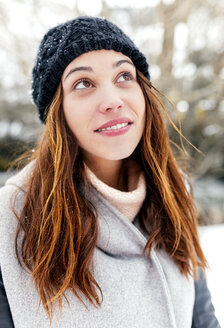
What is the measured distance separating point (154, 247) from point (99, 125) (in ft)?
2.11

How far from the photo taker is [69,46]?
1087mm

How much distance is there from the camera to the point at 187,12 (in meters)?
3.76

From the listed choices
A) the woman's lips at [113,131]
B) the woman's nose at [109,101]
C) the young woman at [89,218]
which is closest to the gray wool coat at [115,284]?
the young woman at [89,218]

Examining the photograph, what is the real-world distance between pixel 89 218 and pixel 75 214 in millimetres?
70

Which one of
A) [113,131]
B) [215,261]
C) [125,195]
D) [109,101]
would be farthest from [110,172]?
[215,261]

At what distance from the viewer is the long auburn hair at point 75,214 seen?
100cm

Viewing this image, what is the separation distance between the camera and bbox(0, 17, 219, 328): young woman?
3.23 ft

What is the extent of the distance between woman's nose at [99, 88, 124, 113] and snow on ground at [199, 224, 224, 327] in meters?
1.23

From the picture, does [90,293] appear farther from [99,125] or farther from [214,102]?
[214,102]

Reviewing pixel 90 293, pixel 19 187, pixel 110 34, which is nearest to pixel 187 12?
pixel 110 34

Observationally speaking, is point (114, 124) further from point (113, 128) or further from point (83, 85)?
point (83, 85)

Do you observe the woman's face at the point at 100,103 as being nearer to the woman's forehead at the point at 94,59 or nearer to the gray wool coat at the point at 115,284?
the woman's forehead at the point at 94,59

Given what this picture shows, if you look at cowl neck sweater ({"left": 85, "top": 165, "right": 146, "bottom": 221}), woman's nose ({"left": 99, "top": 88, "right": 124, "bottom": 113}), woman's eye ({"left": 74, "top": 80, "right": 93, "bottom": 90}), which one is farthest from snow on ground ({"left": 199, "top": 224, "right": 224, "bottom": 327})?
woman's eye ({"left": 74, "top": 80, "right": 93, "bottom": 90})

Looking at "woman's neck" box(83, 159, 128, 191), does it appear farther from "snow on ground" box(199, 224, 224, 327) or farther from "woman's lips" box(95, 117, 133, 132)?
"snow on ground" box(199, 224, 224, 327)
